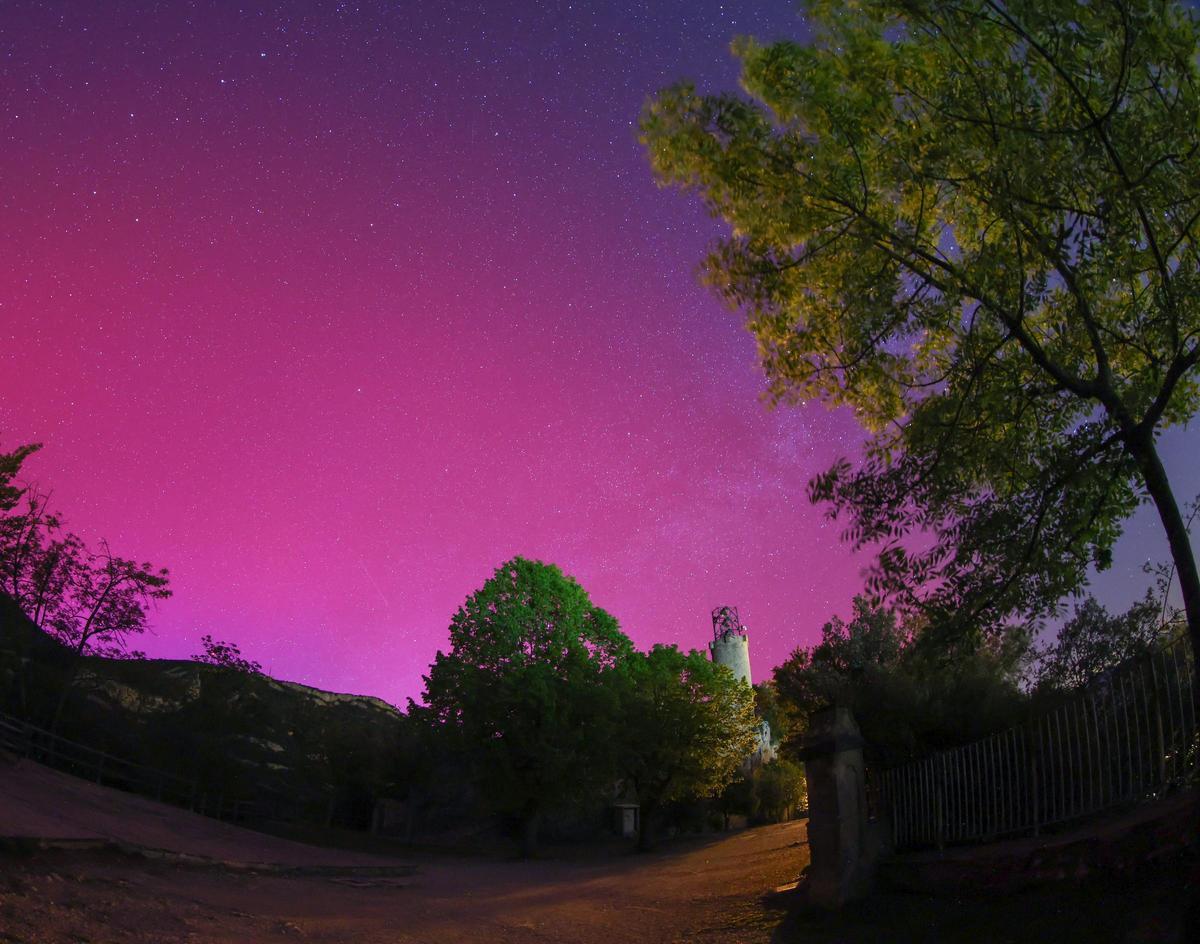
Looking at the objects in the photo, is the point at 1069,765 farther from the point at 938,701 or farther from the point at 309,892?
the point at 309,892

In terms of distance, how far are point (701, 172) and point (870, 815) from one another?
28.5ft

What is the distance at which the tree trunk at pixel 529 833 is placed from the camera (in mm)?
29344

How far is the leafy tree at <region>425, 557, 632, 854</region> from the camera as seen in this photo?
29.2 metres

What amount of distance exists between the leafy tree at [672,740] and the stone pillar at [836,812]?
70.6 ft

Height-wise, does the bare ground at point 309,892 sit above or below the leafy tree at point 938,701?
below

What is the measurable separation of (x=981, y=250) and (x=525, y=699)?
24.7m

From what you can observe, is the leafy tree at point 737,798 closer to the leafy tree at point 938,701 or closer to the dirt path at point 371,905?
the dirt path at point 371,905

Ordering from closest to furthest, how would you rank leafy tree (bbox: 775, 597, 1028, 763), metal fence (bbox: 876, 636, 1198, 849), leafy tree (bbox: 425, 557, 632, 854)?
1. metal fence (bbox: 876, 636, 1198, 849)
2. leafy tree (bbox: 775, 597, 1028, 763)
3. leafy tree (bbox: 425, 557, 632, 854)

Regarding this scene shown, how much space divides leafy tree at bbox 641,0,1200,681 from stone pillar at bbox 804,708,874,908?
8.57 ft

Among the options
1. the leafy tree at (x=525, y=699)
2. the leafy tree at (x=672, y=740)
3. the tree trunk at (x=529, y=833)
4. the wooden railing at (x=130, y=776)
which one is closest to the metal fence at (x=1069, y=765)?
the leafy tree at (x=525, y=699)

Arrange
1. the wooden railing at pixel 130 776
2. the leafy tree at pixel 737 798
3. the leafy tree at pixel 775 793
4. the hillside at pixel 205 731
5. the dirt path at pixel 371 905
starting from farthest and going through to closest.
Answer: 1. the leafy tree at pixel 775 793
2. the leafy tree at pixel 737 798
3. the hillside at pixel 205 731
4. the wooden railing at pixel 130 776
5. the dirt path at pixel 371 905

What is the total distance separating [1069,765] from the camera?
7965 millimetres

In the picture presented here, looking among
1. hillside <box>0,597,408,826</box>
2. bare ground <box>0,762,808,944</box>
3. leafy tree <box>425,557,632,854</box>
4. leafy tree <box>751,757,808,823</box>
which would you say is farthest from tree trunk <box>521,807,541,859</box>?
leafy tree <box>751,757,808,823</box>

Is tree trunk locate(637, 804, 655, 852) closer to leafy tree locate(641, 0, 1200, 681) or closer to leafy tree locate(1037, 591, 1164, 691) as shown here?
leafy tree locate(1037, 591, 1164, 691)
